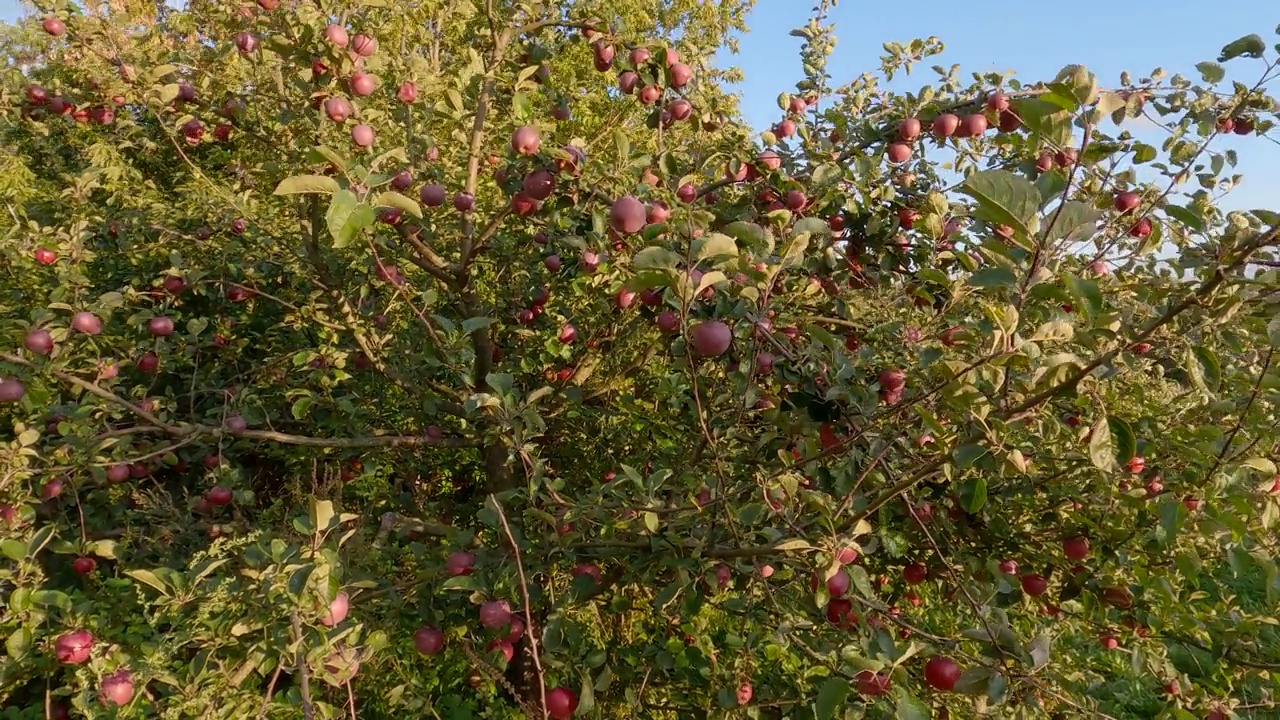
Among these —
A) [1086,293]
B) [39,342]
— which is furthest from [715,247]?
[39,342]

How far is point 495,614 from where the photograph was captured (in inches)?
72.1

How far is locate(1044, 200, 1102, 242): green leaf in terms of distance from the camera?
1.01 metres

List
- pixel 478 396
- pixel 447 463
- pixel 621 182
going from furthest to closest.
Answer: pixel 447 463 → pixel 621 182 → pixel 478 396

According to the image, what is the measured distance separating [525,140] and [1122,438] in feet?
5.44

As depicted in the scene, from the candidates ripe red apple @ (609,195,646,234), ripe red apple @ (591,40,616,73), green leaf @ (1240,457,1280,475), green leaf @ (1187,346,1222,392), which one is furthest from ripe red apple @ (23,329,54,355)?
green leaf @ (1240,457,1280,475)

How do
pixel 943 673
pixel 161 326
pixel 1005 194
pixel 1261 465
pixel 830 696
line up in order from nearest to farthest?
pixel 1005 194, pixel 1261 465, pixel 830 696, pixel 943 673, pixel 161 326

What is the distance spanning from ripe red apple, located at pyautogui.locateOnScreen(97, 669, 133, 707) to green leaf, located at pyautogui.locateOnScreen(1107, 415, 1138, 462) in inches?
79.9

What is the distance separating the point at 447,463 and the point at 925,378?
8.20 feet

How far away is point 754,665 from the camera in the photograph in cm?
229

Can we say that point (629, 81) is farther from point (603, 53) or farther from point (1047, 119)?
point (1047, 119)

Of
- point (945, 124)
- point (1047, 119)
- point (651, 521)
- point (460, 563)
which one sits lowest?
point (460, 563)

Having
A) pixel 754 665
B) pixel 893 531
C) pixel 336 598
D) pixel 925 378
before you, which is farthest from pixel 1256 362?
pixel 336 598

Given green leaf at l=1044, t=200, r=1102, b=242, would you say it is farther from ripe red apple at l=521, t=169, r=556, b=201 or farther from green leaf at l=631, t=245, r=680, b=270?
ripe red apple at l=521, t=169, r=556, b=201

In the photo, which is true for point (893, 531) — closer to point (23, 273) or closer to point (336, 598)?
point (336, 598)
